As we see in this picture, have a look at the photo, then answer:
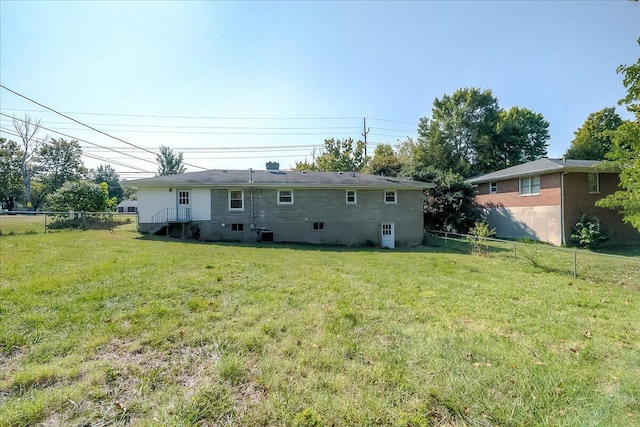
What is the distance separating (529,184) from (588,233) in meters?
4.54

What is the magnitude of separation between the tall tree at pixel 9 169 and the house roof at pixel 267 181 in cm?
5067

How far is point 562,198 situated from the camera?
16516 mm

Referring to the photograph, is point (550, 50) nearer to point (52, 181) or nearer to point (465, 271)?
point (465, 271)

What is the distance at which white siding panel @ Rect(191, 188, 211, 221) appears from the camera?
16438mm

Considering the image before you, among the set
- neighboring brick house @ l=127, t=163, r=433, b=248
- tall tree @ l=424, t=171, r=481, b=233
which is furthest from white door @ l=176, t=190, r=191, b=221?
tall tree @ l=424, t=171, r=481, b=233

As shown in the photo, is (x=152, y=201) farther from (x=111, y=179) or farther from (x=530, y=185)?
(x=111, y=179)

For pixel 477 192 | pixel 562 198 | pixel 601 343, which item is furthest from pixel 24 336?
pixel 477 192

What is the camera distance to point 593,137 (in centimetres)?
3170

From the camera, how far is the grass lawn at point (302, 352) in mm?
2477

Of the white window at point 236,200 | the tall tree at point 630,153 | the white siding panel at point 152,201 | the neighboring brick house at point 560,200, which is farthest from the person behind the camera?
the white window at point 236,200

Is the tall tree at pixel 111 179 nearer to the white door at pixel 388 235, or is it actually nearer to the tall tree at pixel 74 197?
the tall tree at pixel 74 197

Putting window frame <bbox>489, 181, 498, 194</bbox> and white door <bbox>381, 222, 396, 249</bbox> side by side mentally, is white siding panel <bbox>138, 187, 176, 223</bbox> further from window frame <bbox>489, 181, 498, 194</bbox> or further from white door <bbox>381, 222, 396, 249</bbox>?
window frame <bbox>489, 181, 498, 194</bbox>

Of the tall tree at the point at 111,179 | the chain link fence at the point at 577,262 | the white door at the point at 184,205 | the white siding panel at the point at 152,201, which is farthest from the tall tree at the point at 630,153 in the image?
the tall tree at the point at 111,179

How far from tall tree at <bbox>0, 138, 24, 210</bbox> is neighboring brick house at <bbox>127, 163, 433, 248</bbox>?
5091 cm
